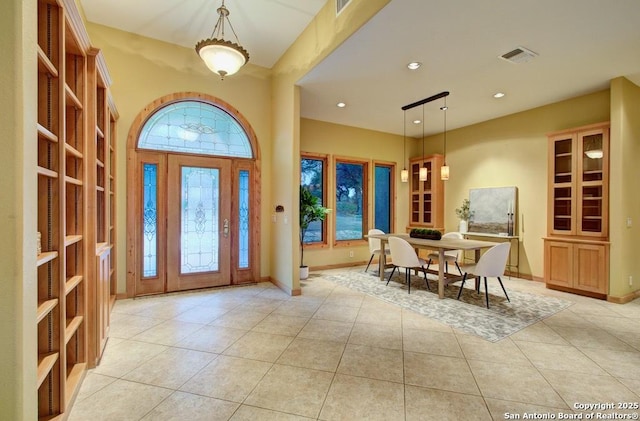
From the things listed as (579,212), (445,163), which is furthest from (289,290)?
(579,212)

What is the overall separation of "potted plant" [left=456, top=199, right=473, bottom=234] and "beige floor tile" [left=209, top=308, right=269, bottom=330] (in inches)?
186

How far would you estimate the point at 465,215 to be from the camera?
631 centimetres

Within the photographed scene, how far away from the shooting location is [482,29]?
295 centimetres

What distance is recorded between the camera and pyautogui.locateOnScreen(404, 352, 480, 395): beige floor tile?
85.1 inches

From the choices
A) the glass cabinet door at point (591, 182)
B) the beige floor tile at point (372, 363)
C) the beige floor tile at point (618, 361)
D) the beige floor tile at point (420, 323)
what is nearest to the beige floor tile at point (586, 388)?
the beige floor tile at point (618, 361)

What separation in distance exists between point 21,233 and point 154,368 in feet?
5.72

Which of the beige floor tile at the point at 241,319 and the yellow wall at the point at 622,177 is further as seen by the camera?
the yellow wall at the point at 622,177

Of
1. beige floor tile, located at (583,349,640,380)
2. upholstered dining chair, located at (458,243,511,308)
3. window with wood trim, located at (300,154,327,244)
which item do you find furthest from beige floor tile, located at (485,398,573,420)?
window with wood trim, located at (300,154,327,244)

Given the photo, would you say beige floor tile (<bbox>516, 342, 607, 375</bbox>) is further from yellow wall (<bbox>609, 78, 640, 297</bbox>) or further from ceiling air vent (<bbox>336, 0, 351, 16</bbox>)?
ceiling air vent (<bbox>336, 0, 351, 16</bbox>)

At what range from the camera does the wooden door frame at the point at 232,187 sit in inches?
162

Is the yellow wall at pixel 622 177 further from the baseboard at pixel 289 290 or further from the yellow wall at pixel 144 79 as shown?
the yellow wall at pixel 144 79

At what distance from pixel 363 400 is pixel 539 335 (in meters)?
2.26

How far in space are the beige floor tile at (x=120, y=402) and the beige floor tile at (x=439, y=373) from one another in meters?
1.86

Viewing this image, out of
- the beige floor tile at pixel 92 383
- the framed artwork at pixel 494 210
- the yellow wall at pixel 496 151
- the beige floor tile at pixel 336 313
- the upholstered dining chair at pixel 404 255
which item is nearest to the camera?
the beige floor tile at pixel 92 383
